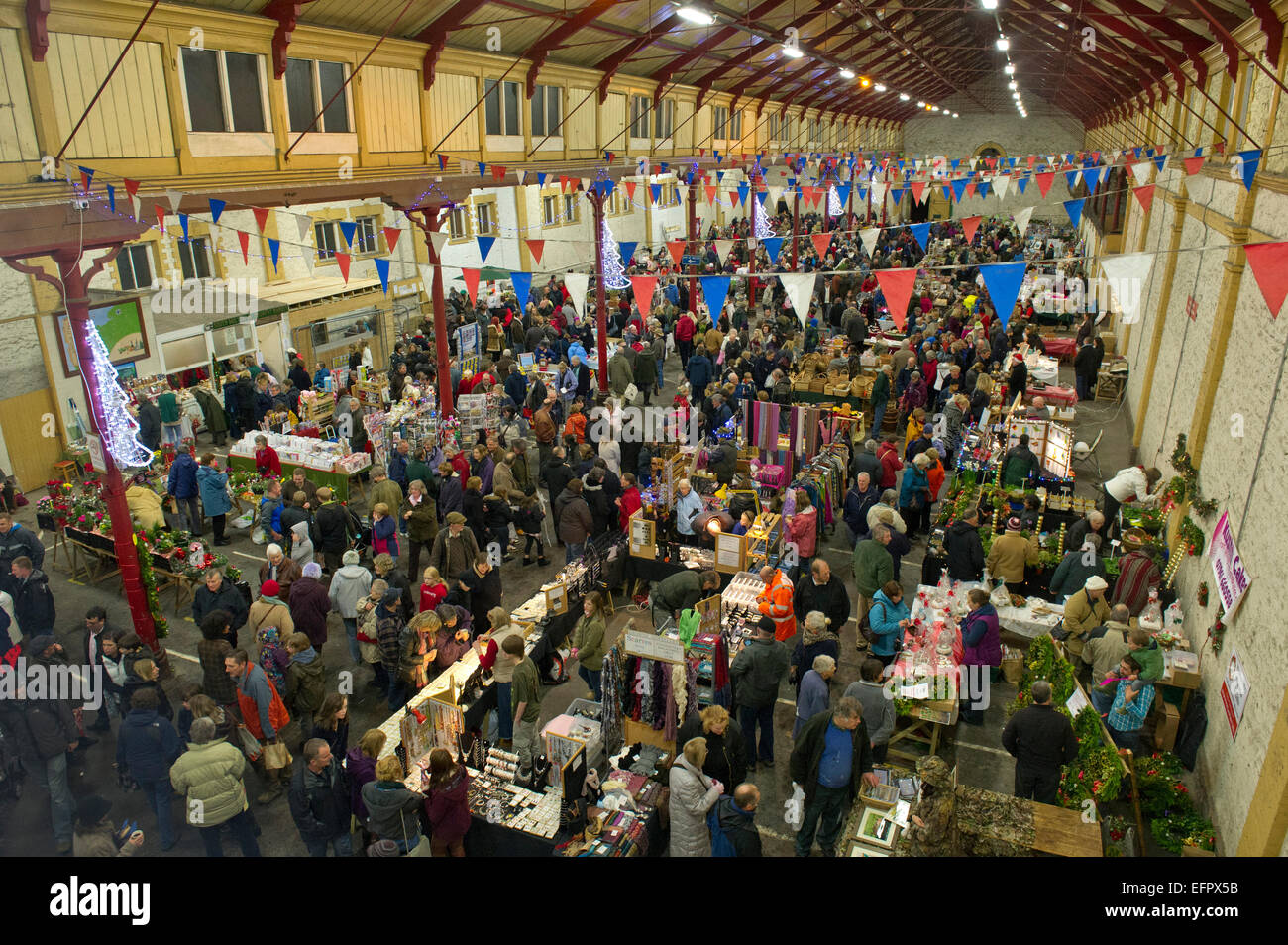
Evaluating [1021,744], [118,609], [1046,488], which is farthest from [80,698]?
[1046,488]

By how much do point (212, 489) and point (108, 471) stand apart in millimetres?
2650

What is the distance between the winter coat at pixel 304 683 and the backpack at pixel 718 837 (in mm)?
3267

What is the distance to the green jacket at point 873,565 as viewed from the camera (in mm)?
7773

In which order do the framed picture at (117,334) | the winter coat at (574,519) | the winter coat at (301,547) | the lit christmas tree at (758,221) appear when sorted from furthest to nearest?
1. the lit christmas tree at (758,221)
2. the framed picture at (117,334)
3. the winter coat at (574,519)
4. the winter coat at (301,547)

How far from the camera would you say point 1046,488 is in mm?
10422

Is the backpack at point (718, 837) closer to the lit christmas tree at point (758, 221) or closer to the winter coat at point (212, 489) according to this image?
the winter coat at point (212, 489)

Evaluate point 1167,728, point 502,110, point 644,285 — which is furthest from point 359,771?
point 502,110

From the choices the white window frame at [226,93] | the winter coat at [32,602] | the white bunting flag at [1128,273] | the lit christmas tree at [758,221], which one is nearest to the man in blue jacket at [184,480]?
the winter coat at [32,602]

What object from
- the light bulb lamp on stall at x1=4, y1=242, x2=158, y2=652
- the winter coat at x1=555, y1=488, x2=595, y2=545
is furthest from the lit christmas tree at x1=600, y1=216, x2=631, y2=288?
the light bulb lamp on stall at x1=4, y1=242, x2=158, y2=652

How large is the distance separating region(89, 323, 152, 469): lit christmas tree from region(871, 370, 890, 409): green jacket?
33.3ft

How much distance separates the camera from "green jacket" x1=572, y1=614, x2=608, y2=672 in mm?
6652

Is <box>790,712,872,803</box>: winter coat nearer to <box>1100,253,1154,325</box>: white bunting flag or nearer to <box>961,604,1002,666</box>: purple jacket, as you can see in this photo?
<box>961,604,1002,666</box>: purple jacket

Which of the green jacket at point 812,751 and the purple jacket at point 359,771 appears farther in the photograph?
the green jacket at point 812,751

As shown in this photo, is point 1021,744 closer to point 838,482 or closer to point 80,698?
point 838,482
